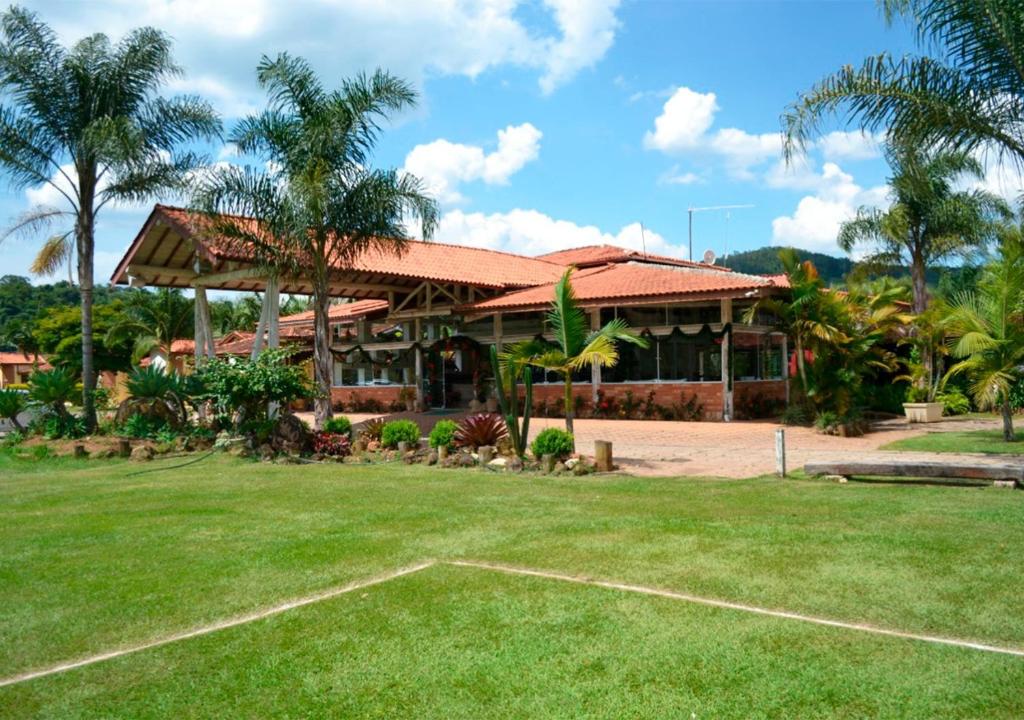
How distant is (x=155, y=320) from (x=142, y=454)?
21.4 m

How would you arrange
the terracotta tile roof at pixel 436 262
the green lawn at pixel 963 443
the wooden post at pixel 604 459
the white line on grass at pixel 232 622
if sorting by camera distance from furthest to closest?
the terracotta tile roof at pixel 436 262 < the green lawn at pixel 963 443 < the wooden post at pixel 604 459 < the white line on grass at pixel 232 622

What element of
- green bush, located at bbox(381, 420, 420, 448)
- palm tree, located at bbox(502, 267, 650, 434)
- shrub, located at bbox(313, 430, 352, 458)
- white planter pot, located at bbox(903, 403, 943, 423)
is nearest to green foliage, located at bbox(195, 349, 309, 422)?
shrub, located at bbox(313, 430, 352, 458)

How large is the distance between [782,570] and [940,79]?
791cm

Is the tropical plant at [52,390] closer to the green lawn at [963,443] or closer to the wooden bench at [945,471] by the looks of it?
the wooden bench at [945,471]

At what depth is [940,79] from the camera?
435 inches

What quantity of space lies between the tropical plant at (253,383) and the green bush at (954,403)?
1649 cm

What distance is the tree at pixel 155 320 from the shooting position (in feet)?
113

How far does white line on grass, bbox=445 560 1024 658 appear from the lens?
15.7 ft

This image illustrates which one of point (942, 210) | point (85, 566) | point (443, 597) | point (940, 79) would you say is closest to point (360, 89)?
point (940, 79)

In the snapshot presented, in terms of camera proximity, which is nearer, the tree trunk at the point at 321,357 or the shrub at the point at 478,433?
the shrub at the point at 478,433

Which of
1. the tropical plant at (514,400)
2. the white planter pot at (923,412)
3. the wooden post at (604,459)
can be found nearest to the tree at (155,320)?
the tropical plant at (514,400)

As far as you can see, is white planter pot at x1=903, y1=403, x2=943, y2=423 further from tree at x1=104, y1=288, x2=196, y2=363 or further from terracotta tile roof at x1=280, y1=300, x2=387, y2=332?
tree at x1=104, y1=288, x2=196, y2=363

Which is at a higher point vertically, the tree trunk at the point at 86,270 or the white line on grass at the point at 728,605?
the tree trunk at the point at 86,270

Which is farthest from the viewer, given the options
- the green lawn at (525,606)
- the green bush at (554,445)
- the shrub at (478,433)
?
the shrub at (478,433)
